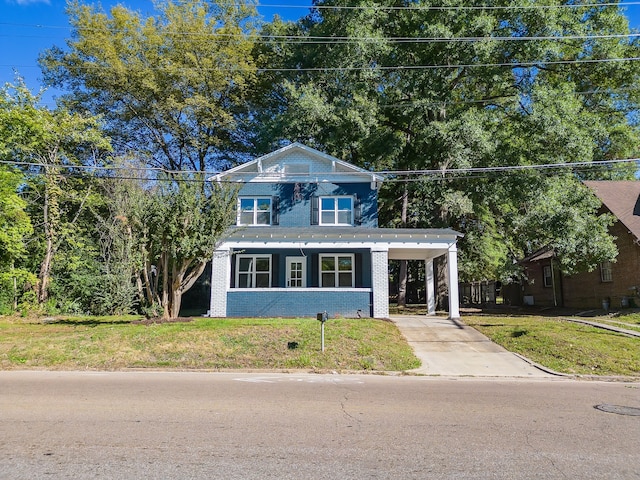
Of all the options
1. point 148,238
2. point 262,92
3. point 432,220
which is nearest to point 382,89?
point 432,220

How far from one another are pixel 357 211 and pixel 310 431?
18407 mm

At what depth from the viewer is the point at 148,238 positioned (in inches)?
662

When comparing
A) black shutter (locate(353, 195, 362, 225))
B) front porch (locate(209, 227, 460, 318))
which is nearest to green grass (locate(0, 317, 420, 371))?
front porch (locate(209, 227, 460, 318))

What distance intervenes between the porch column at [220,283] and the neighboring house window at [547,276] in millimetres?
22718

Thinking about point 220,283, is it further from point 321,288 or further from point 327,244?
point 327,244

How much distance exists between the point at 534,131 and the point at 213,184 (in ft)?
53.1

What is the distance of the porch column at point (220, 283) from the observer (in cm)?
1992

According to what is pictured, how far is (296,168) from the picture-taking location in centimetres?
2458

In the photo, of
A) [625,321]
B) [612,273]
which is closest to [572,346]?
[625,321]

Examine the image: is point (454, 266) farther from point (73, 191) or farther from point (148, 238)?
point (73, 191)

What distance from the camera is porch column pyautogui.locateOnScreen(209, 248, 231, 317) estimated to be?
19922mm

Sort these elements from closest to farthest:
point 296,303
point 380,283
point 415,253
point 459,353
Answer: point 459,353, point 380,283, point 296,303, point 415,253

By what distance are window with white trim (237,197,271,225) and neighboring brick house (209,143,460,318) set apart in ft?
0.17

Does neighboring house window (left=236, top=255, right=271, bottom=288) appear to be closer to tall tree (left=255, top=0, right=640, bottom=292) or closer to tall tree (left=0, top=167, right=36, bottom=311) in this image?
tall tree (left=255, top=0, right=640, bottom=292)
